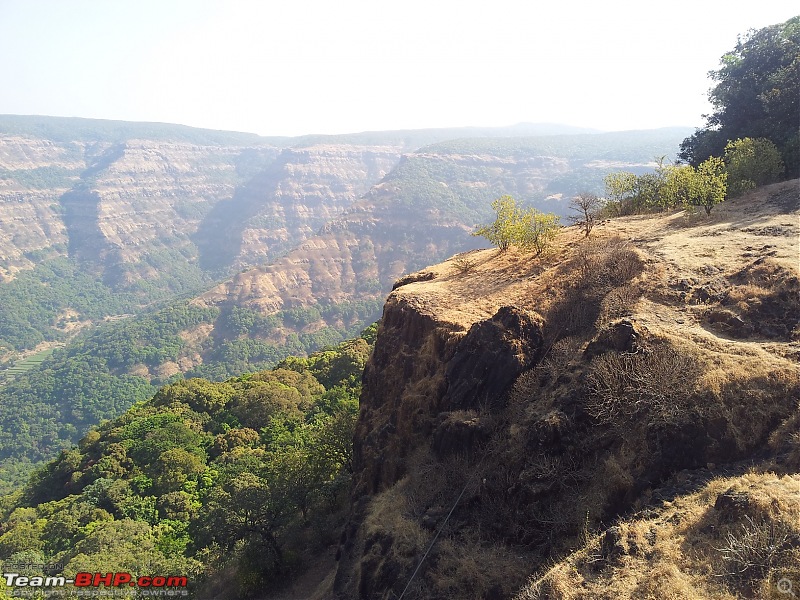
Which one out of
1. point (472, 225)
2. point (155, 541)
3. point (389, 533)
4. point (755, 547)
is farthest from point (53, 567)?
point (472, 225)

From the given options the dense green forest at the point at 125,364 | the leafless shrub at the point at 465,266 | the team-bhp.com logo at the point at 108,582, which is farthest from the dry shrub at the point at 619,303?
the dense green forest at the point at 125,364

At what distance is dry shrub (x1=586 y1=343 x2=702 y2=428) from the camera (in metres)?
10.9

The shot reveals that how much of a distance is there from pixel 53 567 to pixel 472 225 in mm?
174918

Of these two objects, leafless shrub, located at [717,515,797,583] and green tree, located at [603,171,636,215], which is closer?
leafless shrub, located at [717,515,797,583]

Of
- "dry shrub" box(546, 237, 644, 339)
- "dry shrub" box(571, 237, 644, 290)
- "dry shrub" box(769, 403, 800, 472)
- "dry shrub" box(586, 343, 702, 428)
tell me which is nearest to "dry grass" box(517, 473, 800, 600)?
"dry shrub" box(769, 403, 800, 472)

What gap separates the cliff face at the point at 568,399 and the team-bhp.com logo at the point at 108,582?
30.5 ft

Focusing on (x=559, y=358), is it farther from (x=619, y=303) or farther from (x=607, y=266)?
(x=607, y=266)

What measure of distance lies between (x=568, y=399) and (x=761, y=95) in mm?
25714

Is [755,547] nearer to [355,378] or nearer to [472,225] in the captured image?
[355,378]

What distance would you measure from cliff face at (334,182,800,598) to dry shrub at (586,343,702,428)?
0.04 m

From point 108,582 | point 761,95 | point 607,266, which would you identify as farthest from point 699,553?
point 761,95

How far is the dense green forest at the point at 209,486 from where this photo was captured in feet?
67.3

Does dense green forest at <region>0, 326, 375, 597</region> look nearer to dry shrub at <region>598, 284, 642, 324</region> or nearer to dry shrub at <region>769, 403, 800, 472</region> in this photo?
dry shrub at <region>598, 284, 642, 324</region>

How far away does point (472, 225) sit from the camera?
18612 cm
